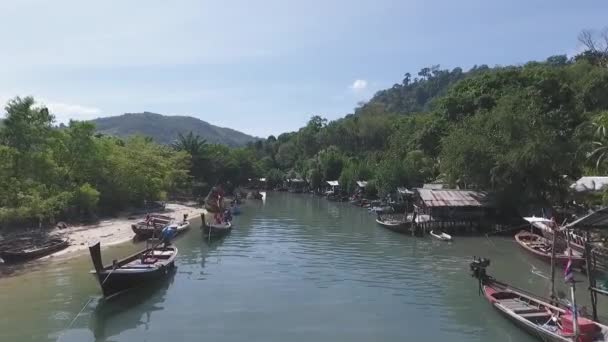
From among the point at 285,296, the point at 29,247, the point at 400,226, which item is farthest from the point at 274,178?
the point at 285,296

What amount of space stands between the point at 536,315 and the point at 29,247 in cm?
2887

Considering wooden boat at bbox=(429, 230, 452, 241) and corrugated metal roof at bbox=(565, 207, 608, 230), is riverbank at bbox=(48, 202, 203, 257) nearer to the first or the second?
wooden boat at bbox=(429, 230, 452, 241)

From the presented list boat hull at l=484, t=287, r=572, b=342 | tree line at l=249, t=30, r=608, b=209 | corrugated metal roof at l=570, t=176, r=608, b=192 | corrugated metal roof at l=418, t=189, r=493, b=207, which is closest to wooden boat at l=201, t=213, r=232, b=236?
corrugated metal roof at l=418, t=189, r=493, b=207

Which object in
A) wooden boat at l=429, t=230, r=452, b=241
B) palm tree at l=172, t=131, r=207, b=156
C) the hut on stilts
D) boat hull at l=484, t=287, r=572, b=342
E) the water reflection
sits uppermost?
palm tree at l=172, t=131, r=207, b=156

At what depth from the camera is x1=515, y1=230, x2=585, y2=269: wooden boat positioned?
89.8ft

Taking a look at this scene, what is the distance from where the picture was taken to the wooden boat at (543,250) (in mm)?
27359

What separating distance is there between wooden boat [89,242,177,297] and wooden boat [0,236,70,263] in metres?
8.19

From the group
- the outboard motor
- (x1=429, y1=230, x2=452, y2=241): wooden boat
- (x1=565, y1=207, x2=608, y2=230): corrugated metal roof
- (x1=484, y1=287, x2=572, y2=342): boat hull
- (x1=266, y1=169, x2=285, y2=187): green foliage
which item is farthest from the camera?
(x1=266, y1=169, x2=285, y2=187): green foliage

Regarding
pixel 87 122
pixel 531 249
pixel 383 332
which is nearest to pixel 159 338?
pixel 383 332

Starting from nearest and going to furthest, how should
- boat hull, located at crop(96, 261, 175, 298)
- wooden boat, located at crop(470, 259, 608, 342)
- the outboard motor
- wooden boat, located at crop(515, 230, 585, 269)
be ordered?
wooden boat, located at crop(470, 259, 608, 342)
boat hull, located at crop(96, 261, 175, 298)
the outboard motor
wooden boat, located at crop(515, 230, 585, 269)

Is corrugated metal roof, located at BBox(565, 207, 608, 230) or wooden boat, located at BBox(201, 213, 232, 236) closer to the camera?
corrugated metal roof, located at BBox(565, 207, 608, 230)

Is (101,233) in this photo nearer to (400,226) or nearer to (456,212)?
(400,226)

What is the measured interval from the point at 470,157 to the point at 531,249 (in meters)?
13.3

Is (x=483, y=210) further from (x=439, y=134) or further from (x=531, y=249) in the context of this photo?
(x=439, y=134)
